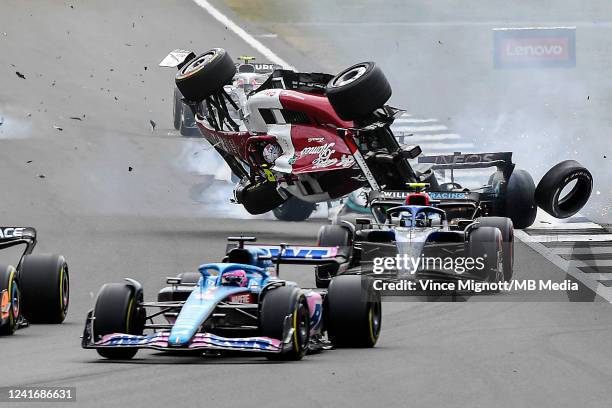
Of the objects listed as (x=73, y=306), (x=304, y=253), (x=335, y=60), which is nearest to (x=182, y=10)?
(x=335, y=60)

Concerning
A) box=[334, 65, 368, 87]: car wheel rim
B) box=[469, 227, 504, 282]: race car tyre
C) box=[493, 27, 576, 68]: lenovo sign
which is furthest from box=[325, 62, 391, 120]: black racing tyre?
box=[493, 27, 576, 68]: lenovo sign

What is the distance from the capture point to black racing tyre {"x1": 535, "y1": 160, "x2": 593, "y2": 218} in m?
26.6

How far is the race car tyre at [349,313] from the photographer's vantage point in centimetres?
1650

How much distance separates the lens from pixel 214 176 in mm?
33000

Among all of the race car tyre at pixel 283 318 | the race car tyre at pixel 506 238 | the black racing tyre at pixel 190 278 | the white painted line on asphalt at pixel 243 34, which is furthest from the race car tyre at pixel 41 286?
the white painted line on asphalt at pixel 243 34

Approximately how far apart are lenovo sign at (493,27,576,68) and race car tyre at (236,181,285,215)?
14456 millimetres

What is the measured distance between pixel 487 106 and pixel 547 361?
24.3 m

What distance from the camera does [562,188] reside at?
87.0ft

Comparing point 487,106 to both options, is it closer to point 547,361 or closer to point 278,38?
point 278,38

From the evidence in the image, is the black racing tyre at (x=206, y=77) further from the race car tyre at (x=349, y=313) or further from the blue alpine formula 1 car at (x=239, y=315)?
the race car tyre at (x=349, y=313)

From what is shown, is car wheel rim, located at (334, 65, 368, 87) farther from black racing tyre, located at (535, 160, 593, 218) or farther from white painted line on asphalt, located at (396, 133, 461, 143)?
white painted line on asphalt, located at (396, 133, 461, 143)

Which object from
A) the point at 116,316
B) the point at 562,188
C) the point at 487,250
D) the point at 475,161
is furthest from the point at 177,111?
the point at 116,316

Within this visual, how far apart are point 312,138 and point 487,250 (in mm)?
6130

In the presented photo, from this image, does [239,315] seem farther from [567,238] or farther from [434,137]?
[434,137]
